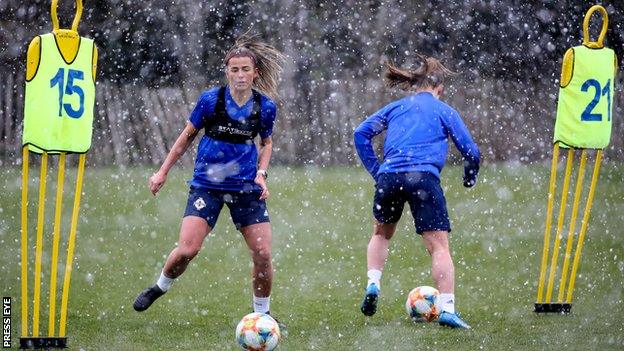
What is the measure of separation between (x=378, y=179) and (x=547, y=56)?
17.6m

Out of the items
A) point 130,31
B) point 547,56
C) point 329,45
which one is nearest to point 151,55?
point 130,31

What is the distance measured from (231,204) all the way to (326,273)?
282 cm

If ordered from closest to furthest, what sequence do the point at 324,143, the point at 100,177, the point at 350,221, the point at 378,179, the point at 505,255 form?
the point at 378,179 < the point at 505,255 < the point at 350,221 < the point at 100,177 < the point at 324,143

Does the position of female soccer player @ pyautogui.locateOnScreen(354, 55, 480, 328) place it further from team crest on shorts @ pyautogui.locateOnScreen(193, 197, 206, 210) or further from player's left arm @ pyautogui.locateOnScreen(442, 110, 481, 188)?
team crest on shorts @ pyautogui.locateOnScreen(193, 197, 206, 210)

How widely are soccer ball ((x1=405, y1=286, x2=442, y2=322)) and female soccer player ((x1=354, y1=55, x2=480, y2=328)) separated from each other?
0.26 metres

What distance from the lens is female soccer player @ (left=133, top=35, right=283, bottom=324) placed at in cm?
654

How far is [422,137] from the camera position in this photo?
22.3 ft

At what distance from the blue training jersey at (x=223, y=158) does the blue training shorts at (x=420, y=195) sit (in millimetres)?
829

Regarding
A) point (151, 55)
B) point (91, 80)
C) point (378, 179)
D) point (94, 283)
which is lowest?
point (94, 283)

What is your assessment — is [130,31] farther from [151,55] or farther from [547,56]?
[547,56]

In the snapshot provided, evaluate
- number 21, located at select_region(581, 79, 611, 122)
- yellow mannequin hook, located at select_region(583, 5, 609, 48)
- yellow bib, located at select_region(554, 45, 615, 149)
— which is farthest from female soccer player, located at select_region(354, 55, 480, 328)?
yellow mannequin hook, located at select_region(583, 5, 609, 48)

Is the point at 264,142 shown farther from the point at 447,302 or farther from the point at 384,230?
the point at 447,302

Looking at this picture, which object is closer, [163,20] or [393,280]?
[393,280]

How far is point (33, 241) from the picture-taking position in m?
10.6
